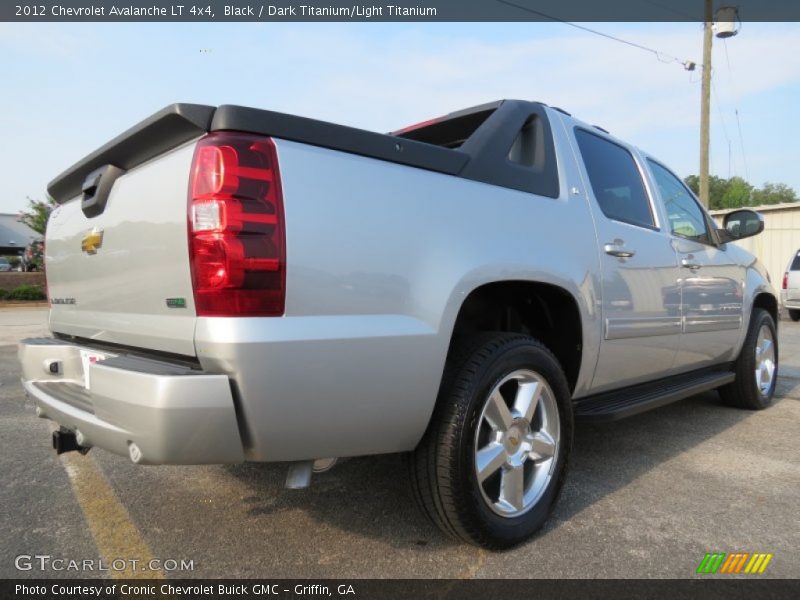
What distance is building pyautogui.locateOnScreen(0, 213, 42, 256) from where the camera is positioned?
5853cm

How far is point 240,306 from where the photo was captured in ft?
5.49

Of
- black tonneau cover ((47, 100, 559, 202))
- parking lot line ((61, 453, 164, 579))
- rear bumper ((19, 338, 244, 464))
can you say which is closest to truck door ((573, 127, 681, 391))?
black tonneau cover ((47, 100, 559, 202))

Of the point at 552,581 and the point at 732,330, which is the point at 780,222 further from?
the point at 552,581

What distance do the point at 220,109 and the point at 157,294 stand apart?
63 cm

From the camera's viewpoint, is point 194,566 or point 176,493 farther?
point 176,493

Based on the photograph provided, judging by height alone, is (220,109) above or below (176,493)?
above

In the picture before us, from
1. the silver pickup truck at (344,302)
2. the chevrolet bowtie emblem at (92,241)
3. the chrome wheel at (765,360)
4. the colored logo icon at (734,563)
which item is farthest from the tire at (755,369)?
the chevrolet bowtie emblem at (92,241)

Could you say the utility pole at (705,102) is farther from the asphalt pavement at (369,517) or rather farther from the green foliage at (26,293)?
the green foliage at (26,293)

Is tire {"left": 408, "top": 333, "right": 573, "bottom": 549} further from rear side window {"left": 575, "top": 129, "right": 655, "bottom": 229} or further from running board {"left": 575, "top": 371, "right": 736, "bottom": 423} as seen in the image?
rear side window {"left": 575, "top": 129, "right": 655, "bottom": 229}

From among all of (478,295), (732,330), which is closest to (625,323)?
(478,295)

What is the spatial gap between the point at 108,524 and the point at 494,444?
1648mm

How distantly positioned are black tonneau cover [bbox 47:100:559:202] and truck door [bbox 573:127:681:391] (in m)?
0.44

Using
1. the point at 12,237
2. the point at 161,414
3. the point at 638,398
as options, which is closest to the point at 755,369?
the point at 638,398

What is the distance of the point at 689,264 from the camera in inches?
140
